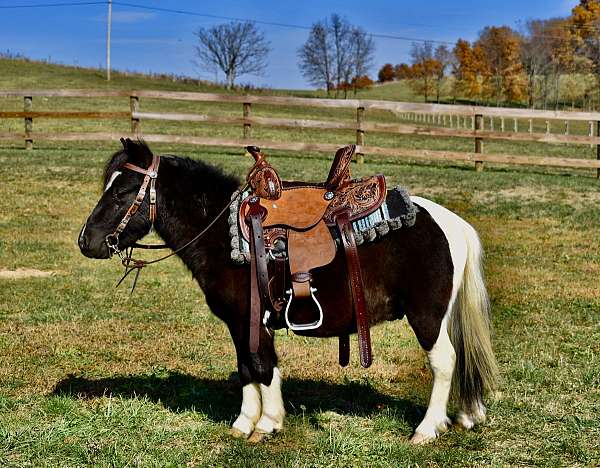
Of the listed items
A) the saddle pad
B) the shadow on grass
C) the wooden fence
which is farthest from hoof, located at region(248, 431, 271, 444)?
the wooden fence

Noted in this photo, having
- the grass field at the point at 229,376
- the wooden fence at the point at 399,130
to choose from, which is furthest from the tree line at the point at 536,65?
the grass field at the point at 229,376

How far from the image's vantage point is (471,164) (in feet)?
63.1

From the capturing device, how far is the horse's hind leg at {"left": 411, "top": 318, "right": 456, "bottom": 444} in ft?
13.9

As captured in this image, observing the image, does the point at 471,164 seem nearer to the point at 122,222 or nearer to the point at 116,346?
the point at 116,346

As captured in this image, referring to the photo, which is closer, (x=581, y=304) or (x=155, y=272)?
(x=581, y=304)

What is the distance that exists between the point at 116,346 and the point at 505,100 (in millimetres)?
63348

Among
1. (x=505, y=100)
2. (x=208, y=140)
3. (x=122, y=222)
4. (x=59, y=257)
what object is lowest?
(x=59, y=257)

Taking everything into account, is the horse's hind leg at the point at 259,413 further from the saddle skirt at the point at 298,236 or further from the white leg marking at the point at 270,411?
the saddle skirt at the point at 298,236

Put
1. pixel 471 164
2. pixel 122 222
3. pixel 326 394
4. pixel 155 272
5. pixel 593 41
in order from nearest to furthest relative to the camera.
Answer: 1. pixel 122 222
2. pixel 326 394
3. pixel 155 272
4. pixel 471 164
5. pixel 593 41

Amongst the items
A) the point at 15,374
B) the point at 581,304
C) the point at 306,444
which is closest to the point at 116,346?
the point at 15,374

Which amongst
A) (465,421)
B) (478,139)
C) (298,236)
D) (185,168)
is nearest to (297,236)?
(298,236)

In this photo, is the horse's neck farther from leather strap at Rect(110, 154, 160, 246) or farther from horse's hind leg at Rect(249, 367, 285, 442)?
horse's hind leg at Rect(249, 367, 285, 442)

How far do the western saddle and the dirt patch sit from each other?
19.2 ft

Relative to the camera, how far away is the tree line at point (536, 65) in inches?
2395
